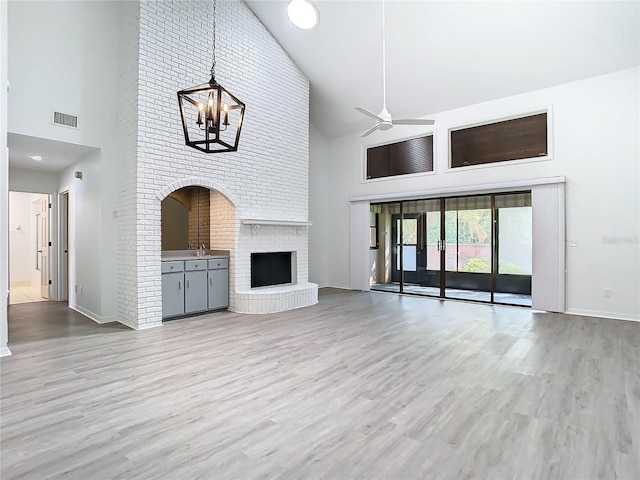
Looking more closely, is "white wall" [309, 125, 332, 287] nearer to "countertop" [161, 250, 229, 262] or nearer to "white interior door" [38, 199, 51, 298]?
"countertop" [161, 250, 229, 262]

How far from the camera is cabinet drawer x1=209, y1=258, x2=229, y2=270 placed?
19.7ft

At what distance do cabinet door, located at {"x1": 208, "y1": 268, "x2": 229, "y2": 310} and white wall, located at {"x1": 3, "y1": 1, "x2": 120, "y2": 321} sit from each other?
1.48m

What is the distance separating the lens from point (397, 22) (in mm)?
5867

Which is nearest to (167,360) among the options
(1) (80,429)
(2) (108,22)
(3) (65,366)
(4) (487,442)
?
(3) (65,366)

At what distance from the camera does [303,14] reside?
631 centimetres

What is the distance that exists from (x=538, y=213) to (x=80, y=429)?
22.4ft

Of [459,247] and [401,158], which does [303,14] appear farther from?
[459,247]

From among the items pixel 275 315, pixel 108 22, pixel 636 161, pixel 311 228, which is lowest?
pixel 275 315

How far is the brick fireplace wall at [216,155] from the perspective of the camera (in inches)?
201

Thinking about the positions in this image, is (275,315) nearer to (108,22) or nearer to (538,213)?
(538,213)

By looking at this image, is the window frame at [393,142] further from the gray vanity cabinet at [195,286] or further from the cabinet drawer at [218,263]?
the gray vanity cabinet at [195,286]

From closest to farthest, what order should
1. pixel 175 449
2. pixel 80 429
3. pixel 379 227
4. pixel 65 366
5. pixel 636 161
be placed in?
pixel 175 449, pixel 80 429, pixel 65 366, pixel 636 161, pixel 379 227

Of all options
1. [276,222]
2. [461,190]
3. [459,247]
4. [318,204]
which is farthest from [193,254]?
[459,247]

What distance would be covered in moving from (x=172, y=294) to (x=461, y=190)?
5.59 m
